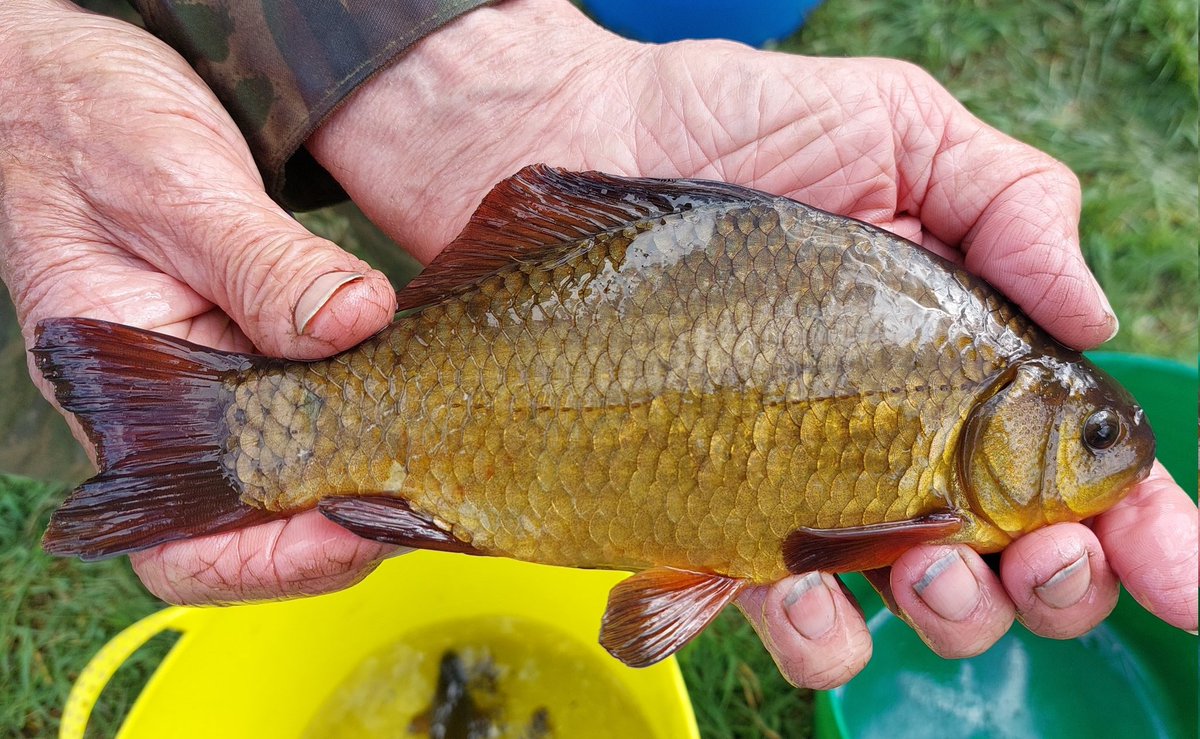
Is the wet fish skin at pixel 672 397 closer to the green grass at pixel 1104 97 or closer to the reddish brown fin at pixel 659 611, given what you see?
the reddish brown fin at pixel 659 611

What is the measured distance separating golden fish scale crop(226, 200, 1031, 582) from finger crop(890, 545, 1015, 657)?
168mm

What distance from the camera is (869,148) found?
2.55 metres

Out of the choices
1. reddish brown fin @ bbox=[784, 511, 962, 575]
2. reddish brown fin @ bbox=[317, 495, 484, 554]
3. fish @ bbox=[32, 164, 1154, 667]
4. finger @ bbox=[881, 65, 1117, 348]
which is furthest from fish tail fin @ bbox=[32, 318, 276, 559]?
finger @ bbox=[881, 65, 1117, 348]

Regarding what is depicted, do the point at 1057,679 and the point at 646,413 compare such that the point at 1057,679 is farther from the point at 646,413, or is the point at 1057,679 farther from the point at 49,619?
the point at 49,619

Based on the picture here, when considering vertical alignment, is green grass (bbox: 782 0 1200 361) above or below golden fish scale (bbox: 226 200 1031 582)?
below

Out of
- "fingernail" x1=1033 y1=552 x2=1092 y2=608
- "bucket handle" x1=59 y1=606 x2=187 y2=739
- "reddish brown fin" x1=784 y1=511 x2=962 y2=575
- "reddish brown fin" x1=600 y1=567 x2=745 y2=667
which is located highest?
"reddish brown fin" x1=784 y1=511 x2=962 y2=575

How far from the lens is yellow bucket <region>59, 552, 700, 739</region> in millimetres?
2857

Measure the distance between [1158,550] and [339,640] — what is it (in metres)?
2.72

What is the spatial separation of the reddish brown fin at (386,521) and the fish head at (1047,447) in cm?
123

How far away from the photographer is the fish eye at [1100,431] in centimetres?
210

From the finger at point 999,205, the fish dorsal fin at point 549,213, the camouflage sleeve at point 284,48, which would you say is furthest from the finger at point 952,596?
the camouflage sleeve at point 284,48

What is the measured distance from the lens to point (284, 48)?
8.82 ft

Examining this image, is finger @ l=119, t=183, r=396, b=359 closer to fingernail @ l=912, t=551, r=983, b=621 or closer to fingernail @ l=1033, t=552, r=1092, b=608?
fingernail @ l=912, t=551, r=983, b=621

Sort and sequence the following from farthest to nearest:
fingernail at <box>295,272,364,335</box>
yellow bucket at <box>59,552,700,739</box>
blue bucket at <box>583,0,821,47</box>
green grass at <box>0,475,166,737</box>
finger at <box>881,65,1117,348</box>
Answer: blue bucket at <box>583,0,821,47</box> < green grass at <box>0,475,166,737</box> < yellow bucket at <box>59,552,700,739</box> < finger at <box>881,65,1117,348</box> < fingernail at <box>295,272,364,335</box>
